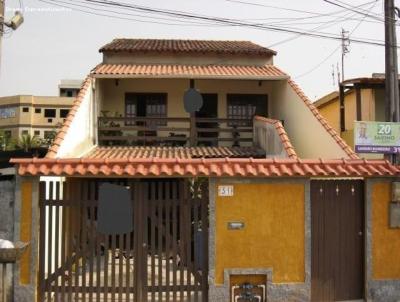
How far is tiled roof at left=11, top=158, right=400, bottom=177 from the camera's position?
7398 mm

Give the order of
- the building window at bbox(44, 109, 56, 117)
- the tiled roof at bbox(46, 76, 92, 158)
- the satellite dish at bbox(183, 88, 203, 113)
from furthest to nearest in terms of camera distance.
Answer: the building window at bbox(44, 109, 56, 117) → the satellite dish at bbox(183, 88, 203, 113) → the tiled roof at bbox(46, 76, 92, 158)

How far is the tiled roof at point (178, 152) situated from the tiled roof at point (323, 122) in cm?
223

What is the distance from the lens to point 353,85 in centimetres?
1605

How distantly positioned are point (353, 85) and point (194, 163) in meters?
10.5

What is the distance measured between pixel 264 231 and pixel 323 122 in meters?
5.40

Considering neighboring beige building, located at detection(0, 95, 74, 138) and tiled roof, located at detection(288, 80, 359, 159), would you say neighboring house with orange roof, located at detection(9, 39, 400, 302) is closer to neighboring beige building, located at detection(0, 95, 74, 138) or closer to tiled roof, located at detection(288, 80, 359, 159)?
tiled roof, located at detection(288, 80, 359, 159)

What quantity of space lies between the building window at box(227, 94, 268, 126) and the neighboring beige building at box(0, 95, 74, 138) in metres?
47.5

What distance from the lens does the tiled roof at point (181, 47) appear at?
16.9 m

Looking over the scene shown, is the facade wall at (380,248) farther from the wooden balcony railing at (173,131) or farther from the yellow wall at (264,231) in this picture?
the wooden balcony railing at (173,131)

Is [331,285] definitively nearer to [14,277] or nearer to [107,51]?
[14,277]

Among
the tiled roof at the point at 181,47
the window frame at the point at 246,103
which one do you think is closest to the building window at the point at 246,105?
the window frame at the point at 246,103

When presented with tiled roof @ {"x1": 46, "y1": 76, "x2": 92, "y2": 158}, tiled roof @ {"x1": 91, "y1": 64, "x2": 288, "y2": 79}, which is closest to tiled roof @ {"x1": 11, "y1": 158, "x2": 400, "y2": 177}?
tiled roof @ {"x1": 46, "y1": 76, "x2": 92, "y2": 158}

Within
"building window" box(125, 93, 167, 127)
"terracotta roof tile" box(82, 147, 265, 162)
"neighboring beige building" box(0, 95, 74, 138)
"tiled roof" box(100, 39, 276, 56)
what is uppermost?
"neighboring beige building" box(0, 95, 74, 138)

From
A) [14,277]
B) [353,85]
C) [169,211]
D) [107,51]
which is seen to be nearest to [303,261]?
[169,211]
